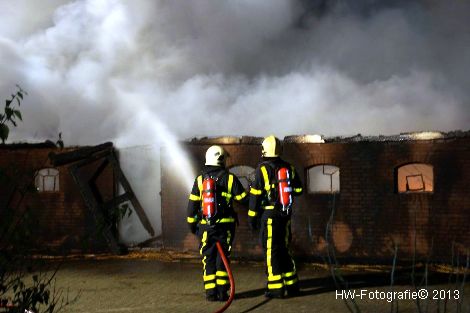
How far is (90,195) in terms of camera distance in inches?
470

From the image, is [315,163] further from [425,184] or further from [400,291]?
[400,291]

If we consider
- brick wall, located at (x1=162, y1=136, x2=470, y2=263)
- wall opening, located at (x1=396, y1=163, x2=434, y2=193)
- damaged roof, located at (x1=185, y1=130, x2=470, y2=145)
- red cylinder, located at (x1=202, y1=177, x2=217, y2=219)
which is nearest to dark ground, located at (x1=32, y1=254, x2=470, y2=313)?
brick wall, located at (x1=162, y1=136, x2=470, y2=263)

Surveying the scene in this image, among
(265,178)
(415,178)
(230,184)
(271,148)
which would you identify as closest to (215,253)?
(230,184)

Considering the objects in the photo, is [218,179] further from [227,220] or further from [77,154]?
[77,154]

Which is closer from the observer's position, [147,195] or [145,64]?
[147,195]

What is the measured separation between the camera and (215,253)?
7719mm

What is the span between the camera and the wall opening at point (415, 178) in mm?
10688

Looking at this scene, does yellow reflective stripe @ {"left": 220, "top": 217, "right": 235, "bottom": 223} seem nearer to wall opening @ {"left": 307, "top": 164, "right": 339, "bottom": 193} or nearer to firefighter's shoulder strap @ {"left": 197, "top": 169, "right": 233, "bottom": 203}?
firefighter's shoulder strap @ {"left": 197, "top": 169, "right": 233, "bottom": 203}

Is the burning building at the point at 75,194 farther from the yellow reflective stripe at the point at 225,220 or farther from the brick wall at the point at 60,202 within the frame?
the yellow reflective stripe at the point at 225,220

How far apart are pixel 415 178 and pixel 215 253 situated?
462 centimetres

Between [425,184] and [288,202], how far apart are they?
13.1ft

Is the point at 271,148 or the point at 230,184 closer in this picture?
the point at 230,184

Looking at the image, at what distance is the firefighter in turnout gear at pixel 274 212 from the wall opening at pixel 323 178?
3386 mm

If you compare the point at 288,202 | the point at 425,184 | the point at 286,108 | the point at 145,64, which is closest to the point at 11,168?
A: the point at 288,202
